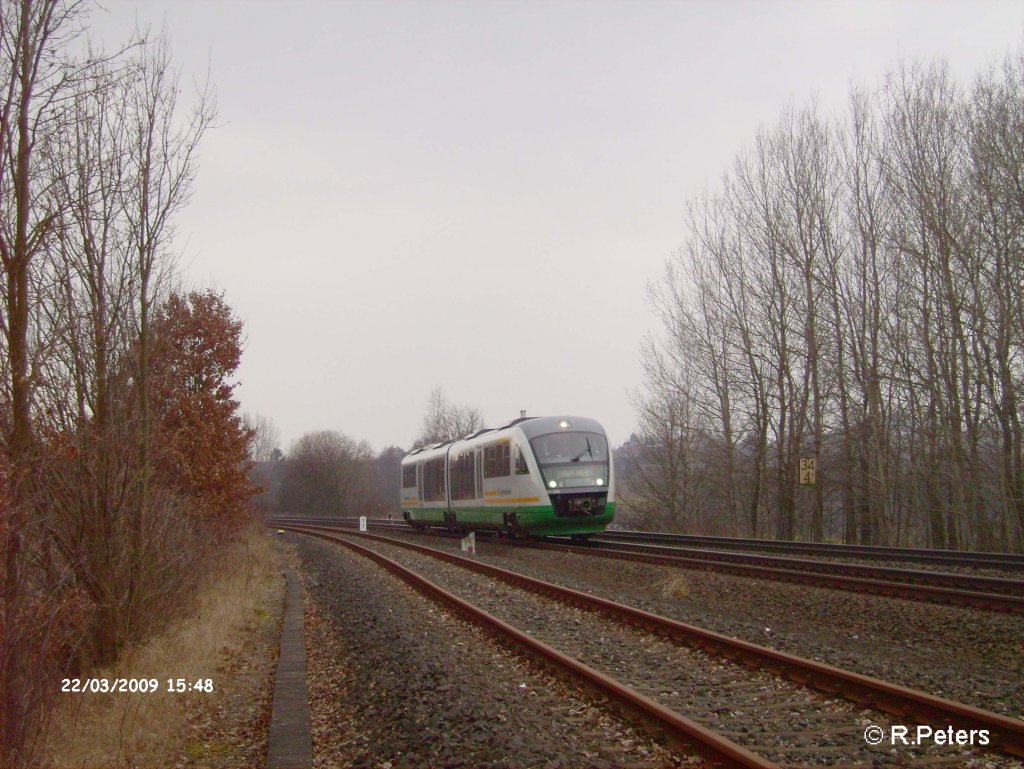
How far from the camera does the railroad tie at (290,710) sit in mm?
5973

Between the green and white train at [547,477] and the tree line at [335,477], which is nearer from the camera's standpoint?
the green and white train at [547,477]

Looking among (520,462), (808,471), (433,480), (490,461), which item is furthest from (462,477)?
(808,471)

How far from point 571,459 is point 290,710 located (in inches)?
565

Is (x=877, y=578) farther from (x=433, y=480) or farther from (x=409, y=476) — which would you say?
(x=409, y=476)

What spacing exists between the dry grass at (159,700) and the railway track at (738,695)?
3.17m

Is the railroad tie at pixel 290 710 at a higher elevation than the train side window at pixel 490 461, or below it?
below

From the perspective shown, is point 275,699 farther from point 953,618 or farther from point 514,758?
point 953,618

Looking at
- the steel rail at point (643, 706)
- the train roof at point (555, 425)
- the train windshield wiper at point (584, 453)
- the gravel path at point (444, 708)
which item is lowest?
the gravel path at point (444, 708)

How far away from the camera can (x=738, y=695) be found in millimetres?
6805

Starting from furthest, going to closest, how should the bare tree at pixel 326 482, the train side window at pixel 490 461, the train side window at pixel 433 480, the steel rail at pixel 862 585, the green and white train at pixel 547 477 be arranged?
the bare tree at pixel 326 482
the train side window at pixel 433 480
the train side window at pixel 490 461
the green and white train at pixel 547 477
the steel rail at pixel 862 585

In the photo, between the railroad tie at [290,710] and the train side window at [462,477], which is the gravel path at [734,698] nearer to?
the railroad tie at [290,710]

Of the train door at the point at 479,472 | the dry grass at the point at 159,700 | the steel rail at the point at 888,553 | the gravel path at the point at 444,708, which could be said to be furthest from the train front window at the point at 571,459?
the gravel path at the point at 444,708

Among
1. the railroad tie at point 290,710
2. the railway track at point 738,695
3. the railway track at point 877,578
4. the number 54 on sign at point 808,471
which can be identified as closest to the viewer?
the railway track at point 738,695

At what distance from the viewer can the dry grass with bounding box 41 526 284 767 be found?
6336 millimetres
